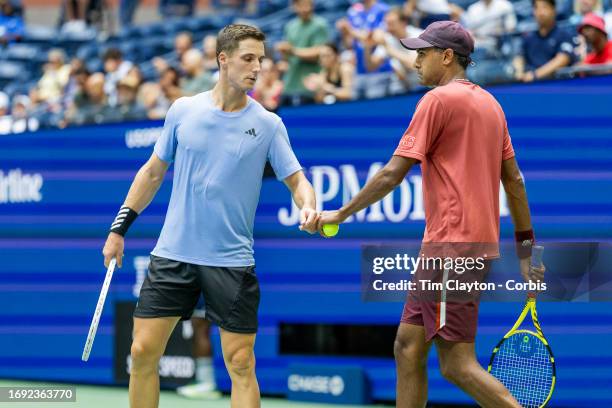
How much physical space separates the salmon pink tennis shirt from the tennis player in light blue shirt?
63cm

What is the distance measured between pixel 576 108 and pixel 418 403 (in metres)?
2.96

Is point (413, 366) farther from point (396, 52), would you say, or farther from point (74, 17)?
point (74, 17)

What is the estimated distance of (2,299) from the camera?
992 cm

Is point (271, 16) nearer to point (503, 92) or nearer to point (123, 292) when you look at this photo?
point (123, 292)

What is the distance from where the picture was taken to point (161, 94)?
10.8 metres

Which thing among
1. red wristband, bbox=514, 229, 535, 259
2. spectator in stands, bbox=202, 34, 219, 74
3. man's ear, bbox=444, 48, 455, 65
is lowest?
red wristband, bbox=514, 229, 535, 259

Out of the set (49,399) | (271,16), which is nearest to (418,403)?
(49,399)

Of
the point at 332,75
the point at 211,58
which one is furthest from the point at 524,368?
the point at 211,58

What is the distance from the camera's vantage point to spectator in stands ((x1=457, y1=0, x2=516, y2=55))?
29.2ft

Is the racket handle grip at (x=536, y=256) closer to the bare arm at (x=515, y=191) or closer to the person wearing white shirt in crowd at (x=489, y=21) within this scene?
the bare arm at (x=515, y=191)

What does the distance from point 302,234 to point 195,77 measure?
8.78 ft

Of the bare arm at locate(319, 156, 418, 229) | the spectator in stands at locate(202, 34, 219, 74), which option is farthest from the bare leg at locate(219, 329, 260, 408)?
the spectator in stands at locate(202, 34, 219, 74)

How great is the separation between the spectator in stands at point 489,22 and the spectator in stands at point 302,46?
1326 mm

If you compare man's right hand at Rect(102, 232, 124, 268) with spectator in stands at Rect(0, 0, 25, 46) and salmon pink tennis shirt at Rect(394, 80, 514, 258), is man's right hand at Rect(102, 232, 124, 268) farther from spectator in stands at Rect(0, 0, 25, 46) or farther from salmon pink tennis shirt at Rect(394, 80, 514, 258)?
spectator in stands at Rect(0, 0, 25, 46)
